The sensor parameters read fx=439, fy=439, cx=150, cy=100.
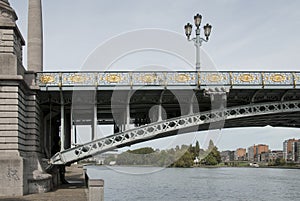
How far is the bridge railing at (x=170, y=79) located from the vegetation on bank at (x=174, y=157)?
166 feet

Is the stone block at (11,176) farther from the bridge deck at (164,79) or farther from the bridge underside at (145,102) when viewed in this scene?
the bridge deck at (164,79)

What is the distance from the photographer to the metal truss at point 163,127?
24.8 metres

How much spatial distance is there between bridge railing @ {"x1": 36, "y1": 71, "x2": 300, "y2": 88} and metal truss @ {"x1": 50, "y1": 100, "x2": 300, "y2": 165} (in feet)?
5.75

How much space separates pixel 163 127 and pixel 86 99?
16.2 feet

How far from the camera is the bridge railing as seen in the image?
960 inches

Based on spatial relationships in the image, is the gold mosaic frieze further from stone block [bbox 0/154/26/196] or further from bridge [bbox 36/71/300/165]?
stone block [bbox 0/154/26/196]

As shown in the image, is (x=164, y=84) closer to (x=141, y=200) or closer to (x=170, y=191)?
(x=141, y=200)

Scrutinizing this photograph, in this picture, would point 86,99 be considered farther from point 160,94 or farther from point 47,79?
point 160,94

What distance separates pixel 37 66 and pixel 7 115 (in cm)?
889

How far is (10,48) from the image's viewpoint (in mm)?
21266

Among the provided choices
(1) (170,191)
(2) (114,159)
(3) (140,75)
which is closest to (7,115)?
(3) (140,75)

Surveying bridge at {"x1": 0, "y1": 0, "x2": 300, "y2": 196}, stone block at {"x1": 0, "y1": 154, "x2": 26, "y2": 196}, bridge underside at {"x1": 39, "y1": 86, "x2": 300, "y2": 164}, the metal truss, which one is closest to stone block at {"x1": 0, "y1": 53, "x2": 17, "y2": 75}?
bridge at {"x1": 0, "y1": 0, "x2": 300, "y2": 196}

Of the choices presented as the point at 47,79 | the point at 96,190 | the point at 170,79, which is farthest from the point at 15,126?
the point at 170,79

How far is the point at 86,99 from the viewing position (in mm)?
25062
